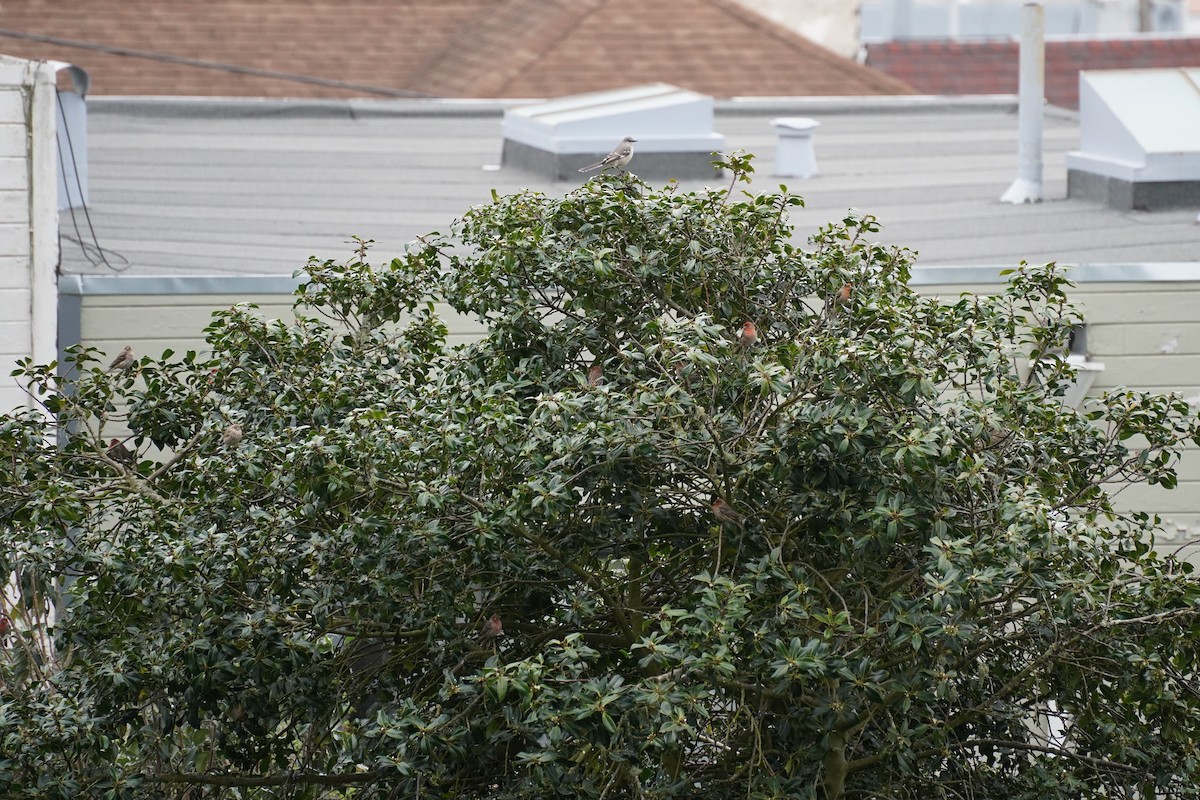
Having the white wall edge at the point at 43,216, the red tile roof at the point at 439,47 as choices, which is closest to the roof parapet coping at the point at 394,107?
the red tile roof at the point at 439,47

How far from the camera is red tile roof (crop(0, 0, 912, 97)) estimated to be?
20.2 meters

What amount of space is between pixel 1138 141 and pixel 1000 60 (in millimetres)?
17412

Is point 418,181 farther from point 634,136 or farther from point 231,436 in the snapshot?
point 231,436

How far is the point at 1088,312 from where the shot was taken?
7836mm

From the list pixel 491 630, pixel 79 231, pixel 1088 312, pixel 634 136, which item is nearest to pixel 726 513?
pixel 491 630

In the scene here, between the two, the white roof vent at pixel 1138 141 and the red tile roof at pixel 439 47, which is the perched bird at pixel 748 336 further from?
the red tile roof at pixel 439 47

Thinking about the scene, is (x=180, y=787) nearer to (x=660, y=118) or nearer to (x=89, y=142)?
(x=660, y=118)

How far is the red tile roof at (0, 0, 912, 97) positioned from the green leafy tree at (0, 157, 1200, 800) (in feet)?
49.3

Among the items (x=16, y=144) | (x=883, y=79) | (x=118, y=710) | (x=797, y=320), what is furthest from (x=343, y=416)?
(x=883, y=79)

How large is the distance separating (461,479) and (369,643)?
0.85 metres

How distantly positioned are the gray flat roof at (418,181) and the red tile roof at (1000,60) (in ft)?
36.2

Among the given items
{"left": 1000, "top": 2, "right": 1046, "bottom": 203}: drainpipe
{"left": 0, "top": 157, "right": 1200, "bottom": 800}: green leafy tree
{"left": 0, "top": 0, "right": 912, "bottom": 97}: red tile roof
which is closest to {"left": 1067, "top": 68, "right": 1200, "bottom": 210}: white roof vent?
{"left": 1000, "top": 2, "right": 1046, "bottom": 203}: drainpipe

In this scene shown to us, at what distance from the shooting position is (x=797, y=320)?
4953 millimetres

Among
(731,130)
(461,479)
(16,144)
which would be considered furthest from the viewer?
(731,130)
